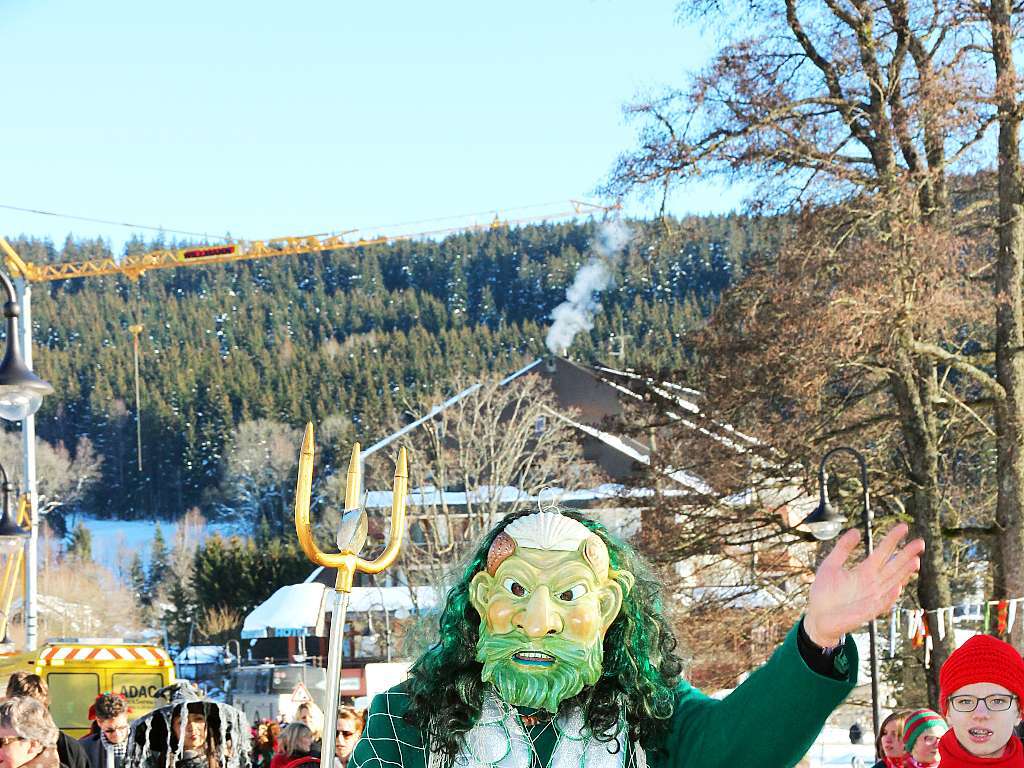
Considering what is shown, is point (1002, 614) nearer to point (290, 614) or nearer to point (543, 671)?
point (543, 671)

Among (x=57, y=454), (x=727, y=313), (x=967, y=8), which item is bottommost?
(x=57, y=454)

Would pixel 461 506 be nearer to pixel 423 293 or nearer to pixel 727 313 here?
pixel 727 313

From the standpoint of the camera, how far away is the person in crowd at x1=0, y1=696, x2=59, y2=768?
234 inches

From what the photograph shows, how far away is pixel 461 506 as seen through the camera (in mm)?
56000

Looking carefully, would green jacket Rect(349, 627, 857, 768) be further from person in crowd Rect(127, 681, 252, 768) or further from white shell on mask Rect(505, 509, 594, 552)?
person in crowd Rect(127, 681, 252, 768)

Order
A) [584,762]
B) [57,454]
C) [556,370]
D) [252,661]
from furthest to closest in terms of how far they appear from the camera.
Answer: [57,454] < [556,370] < [252,661] < [584,762]

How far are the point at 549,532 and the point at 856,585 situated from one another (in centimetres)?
82

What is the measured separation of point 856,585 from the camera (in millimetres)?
3039

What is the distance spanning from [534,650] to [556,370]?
224ft

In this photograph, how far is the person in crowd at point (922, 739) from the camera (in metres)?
6.38

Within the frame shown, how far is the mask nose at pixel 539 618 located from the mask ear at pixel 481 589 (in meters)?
0.12

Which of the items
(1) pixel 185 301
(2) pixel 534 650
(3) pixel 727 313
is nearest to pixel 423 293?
(1) pixel 185 301

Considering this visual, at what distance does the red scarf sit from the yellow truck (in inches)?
642

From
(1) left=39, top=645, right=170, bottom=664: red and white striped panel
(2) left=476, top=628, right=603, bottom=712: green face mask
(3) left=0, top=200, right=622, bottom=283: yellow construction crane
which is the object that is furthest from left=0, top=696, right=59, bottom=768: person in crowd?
(3) left=0, top=200, right=622, bottom=283: yellow construction crane
